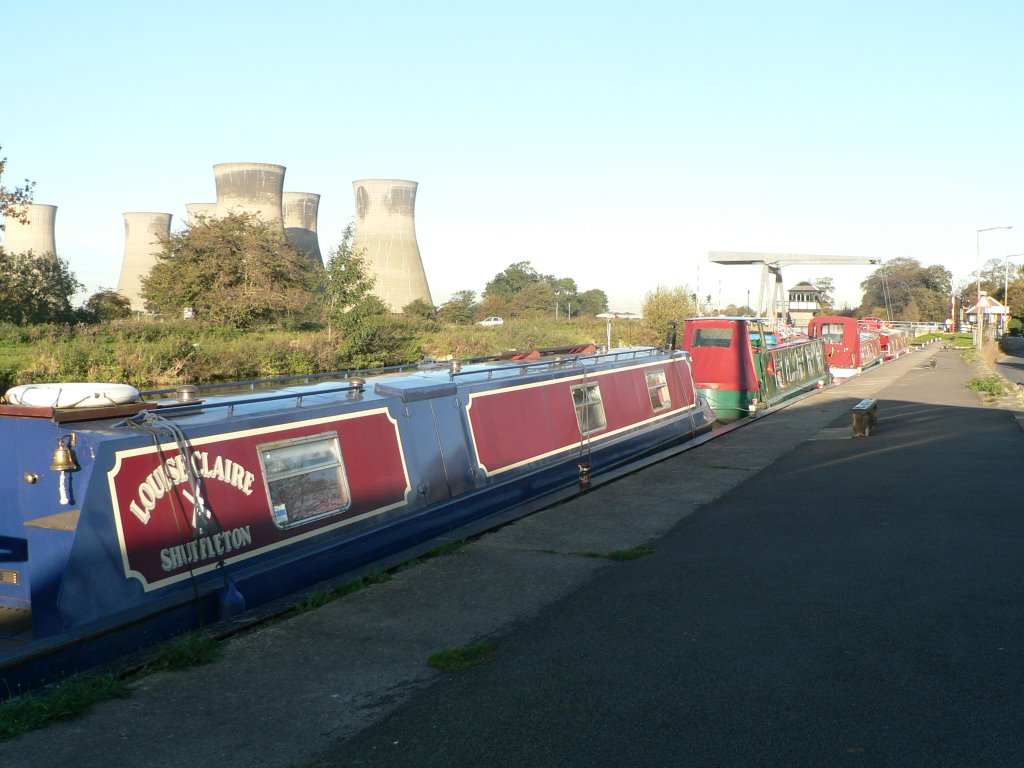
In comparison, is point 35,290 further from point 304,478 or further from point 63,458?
point 63,458

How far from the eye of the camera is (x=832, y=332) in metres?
38.0

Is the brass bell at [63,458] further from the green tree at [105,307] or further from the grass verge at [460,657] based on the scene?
the green tree at [105,307]

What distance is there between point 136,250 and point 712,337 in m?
48.3

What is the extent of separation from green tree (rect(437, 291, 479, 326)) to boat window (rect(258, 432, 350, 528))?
2092 inches

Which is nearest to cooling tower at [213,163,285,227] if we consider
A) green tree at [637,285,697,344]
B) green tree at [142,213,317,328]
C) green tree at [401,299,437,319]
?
green tree at [142,213,317,328]

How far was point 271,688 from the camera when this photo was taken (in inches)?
198

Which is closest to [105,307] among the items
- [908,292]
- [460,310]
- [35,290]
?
[35,290]

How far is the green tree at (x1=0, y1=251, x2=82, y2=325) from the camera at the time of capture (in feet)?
111

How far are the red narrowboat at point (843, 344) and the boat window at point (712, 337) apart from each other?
16.4m

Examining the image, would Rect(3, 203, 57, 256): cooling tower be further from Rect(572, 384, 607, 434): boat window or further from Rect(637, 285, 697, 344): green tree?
Rect(572, 384, 607, 434): boat window

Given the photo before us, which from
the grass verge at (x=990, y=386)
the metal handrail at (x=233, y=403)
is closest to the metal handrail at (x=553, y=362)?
the metal handrail at (x=233, y=403)

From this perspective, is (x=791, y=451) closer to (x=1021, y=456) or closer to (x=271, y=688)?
(x=1021, y=456)

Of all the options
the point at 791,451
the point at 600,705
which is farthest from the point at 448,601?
the point at 791,451

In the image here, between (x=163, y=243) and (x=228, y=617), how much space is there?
123ft
